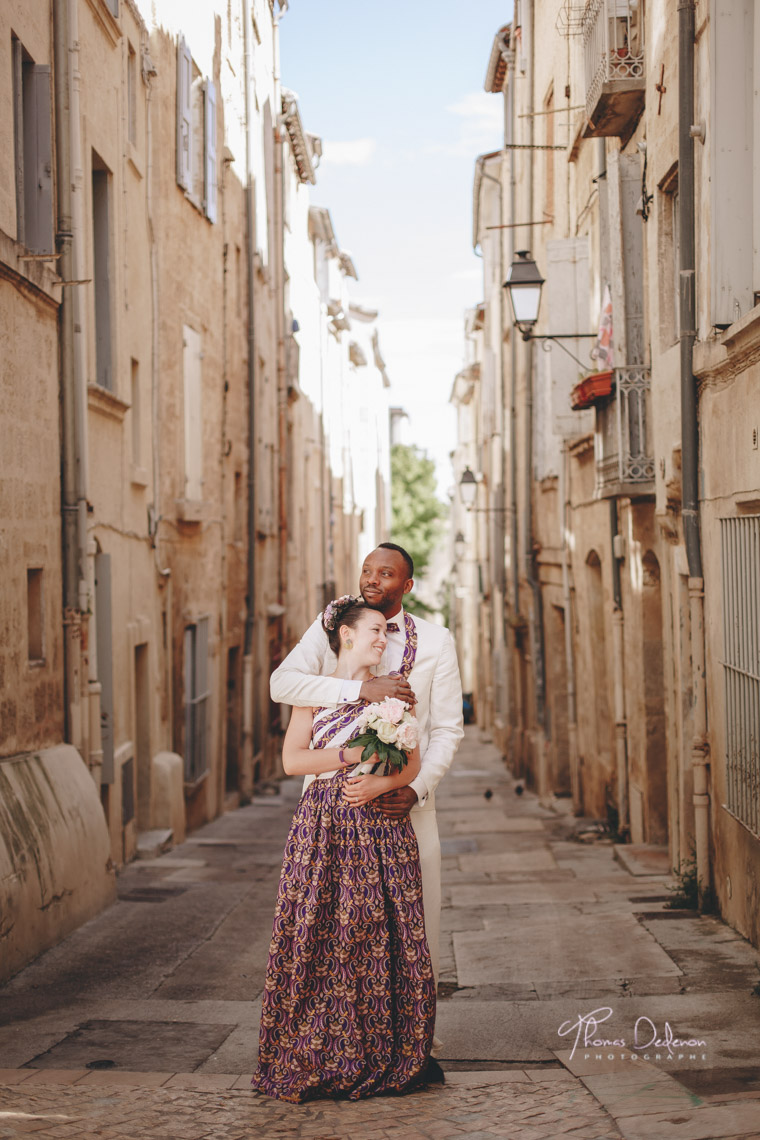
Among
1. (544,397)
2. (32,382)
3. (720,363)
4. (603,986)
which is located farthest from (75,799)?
(544,397)

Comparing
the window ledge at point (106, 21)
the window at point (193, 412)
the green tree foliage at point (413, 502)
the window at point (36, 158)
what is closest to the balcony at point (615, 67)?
the window ledge at point (106, 21)

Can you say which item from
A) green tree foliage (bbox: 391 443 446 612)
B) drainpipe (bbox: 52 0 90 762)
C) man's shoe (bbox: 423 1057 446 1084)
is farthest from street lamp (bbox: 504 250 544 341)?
green tree foliage (bbox: 391 443 446 612)

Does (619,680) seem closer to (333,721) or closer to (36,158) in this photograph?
(36,158)

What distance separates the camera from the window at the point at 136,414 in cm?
1217

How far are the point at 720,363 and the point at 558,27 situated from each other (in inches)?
336

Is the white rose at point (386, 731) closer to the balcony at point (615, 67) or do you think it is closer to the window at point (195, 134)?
the balcony at point (615, 67)

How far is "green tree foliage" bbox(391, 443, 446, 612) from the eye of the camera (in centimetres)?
5409

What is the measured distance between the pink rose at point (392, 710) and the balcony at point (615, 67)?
24.5 ft

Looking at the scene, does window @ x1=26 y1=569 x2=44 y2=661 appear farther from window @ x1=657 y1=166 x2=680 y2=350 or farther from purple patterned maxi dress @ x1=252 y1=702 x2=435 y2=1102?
window @ x1=657 y1=166 x2=680 y2=350

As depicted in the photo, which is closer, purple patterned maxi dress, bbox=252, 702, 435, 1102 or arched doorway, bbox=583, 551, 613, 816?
purple patterned maxi dress, bbox=252, 702, 435, 1102

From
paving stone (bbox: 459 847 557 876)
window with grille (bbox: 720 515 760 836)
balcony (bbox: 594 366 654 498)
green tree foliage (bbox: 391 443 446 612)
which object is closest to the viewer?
window with grille (bbox: 720 515 760 836)

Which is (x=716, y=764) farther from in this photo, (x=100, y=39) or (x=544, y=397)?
(x=544, y=397)

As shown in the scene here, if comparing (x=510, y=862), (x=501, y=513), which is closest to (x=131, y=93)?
(x=510, y=862)

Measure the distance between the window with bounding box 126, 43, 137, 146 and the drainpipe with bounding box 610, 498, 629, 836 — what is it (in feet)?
18.9
